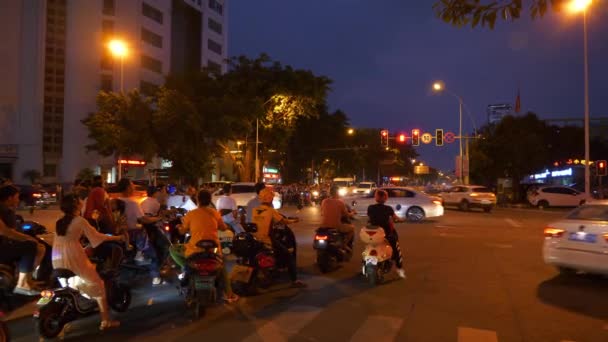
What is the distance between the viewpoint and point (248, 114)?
39.5 meters

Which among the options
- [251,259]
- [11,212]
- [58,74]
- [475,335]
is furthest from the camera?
[58,74]

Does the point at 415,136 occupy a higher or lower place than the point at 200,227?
higher

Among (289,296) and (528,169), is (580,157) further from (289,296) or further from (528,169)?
(289,296)

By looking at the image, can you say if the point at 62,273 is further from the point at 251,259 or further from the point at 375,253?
the point at 375,253

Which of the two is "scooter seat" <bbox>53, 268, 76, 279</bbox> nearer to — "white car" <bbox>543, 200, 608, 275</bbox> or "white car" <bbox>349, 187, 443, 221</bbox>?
"white car" <bbox>543, 200, 608, 275</bbox>

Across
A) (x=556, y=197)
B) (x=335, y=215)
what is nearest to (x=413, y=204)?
(x=335, y=215)

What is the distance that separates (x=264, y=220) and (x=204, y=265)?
193 centimetres

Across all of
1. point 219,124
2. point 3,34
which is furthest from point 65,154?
point 219,124

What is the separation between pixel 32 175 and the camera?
43438 millimetres

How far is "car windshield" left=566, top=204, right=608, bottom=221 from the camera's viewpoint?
9.33 meters

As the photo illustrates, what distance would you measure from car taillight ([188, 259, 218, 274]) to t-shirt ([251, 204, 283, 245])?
1.76 m

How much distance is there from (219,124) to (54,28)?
20.9 meters

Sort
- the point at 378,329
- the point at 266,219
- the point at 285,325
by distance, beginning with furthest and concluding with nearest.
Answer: the point at 266,219 → the point at 285,325 → the point at 378,329

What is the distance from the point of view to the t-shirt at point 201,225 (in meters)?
7.04
